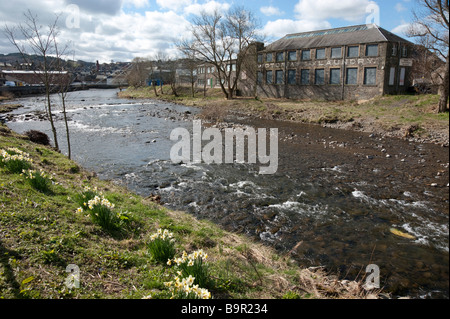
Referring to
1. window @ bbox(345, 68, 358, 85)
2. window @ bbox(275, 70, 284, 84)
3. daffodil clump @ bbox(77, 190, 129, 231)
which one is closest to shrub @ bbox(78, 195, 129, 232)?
daffodil clump @ bbox(77, 190, 129, 231)

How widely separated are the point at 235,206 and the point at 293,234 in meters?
2.66

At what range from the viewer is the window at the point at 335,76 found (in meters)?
44.2

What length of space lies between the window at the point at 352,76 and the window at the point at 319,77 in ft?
13.1

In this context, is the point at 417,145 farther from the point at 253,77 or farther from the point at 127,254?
the point at 253,77

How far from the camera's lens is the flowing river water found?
6.54 m

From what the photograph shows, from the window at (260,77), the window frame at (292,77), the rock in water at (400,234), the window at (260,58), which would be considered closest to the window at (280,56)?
the window frame at (292,77)

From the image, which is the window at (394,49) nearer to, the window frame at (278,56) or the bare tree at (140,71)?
the window frame at (278,56)

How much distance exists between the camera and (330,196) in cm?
1130

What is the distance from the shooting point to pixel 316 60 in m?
47.1

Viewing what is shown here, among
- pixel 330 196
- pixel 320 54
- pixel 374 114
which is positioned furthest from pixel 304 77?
pixel 330 196

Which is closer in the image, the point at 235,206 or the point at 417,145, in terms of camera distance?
the point at 235,206

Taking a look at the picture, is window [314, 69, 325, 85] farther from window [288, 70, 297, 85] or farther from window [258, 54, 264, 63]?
window [258, 54, 264, 63]

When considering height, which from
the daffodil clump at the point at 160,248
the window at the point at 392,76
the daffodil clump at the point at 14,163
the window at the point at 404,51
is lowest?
the daffodil clump at the point at 160,248

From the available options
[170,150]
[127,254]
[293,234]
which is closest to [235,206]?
[293,234]
